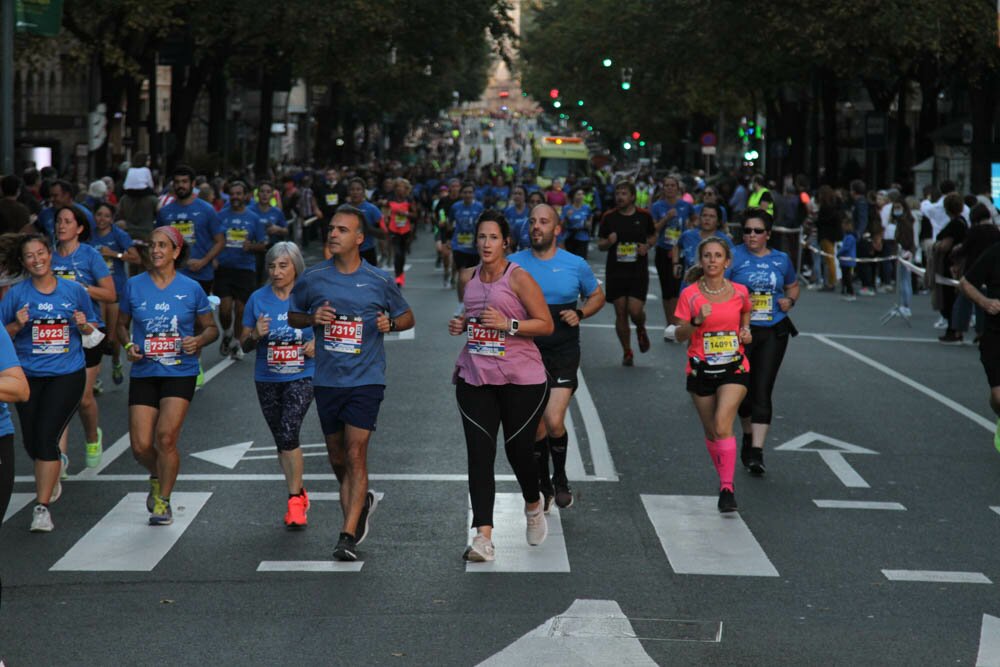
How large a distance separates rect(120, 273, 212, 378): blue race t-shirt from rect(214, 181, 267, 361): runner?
8.00 meters

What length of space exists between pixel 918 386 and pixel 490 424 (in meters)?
8.83

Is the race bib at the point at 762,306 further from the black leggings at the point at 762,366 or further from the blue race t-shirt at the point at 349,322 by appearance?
the blue race t-shirt at the point at 349,322

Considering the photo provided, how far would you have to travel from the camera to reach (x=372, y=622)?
773 centimetres

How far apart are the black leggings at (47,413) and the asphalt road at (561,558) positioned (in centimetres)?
45

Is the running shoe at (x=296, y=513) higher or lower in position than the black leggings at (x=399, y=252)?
lower

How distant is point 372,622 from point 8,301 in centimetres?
344

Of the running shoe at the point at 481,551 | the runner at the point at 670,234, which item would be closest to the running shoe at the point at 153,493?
the running shoe at the point at 481,551

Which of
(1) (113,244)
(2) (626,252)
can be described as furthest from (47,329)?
(2) (626,252)

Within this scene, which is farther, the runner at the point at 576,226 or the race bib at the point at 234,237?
the runner at the point at 576,226

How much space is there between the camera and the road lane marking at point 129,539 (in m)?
8.98

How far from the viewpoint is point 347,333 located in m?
9.07

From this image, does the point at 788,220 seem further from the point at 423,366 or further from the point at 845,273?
the point at 423,366

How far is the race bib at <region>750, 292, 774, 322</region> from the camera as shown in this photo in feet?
39.2

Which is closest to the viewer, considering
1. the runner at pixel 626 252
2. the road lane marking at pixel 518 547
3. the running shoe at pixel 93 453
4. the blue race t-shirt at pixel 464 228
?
the road lane marking at pixel 518 547
